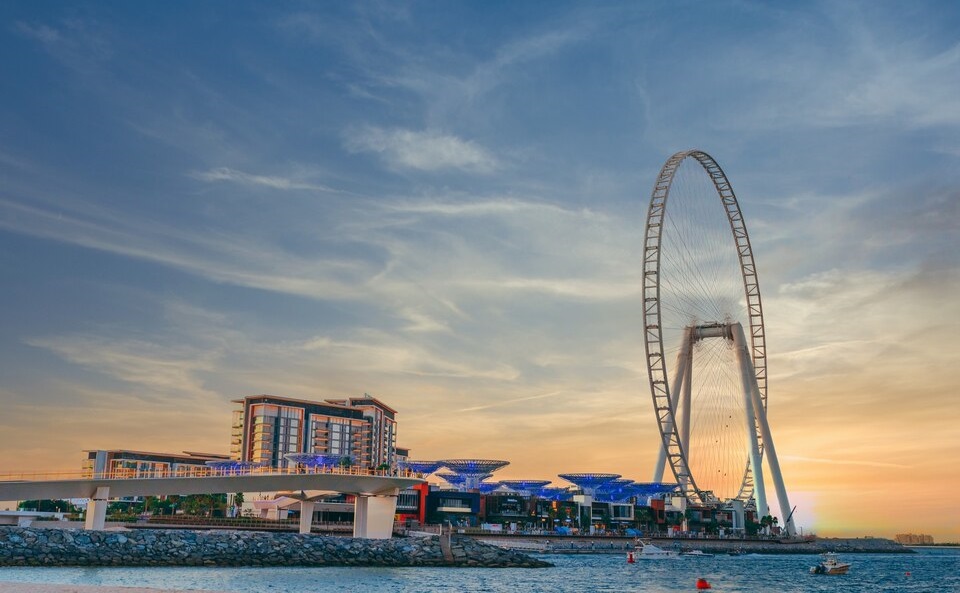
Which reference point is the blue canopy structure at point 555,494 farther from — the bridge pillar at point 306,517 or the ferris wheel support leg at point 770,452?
the bridge pillar at point 306,517

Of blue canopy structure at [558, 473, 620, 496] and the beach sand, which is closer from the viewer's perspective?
the beach sand

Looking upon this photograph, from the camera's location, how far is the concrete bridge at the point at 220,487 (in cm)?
8325

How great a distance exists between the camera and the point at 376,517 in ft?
325

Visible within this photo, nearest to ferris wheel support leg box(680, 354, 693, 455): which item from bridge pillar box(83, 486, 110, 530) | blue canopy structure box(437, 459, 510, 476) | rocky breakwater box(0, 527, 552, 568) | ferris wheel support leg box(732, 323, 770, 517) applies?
ferris wheel support leg box(732, 323, 770, 517)

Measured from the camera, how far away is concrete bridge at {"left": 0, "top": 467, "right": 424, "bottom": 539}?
83250 mm

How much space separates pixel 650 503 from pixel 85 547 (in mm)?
138605

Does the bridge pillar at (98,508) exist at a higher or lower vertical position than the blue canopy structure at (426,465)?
Answer: lower

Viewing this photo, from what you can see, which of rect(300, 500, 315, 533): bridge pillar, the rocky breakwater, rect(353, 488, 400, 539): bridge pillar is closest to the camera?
the rocky breakwater

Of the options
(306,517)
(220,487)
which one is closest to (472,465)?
(306,517)

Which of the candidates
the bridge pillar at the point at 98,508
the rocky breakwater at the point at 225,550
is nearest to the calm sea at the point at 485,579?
the rocky breakwater at the point at 225,550

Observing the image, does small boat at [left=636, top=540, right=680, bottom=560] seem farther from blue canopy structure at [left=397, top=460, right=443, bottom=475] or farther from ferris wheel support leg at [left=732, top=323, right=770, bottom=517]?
blue canopy structure at [left=397, top=460, right=443, bottom=475]

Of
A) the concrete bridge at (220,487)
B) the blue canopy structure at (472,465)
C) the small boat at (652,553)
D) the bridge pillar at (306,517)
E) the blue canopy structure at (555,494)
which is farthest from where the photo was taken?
the blue canopy structure at (555,494)

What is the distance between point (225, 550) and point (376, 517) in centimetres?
1975

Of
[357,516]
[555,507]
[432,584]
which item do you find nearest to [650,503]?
[555,507]
